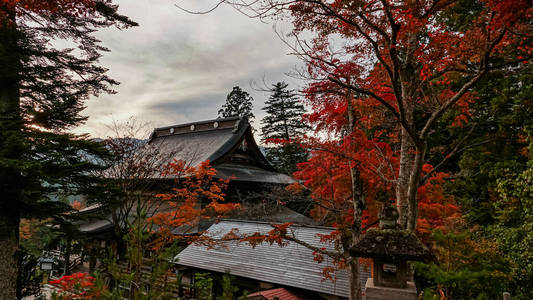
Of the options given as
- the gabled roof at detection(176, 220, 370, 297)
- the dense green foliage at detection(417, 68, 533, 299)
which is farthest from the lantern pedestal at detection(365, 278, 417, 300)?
the gabled roof at detection(176, 220, 370, 297)

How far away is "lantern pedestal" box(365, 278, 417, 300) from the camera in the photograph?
3429 mm

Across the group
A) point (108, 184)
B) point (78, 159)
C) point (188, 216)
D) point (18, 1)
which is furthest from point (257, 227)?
point (18, 1)

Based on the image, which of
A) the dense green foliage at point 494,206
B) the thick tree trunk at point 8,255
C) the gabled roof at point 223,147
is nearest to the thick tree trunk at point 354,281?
the dense green foliage at point 494,206

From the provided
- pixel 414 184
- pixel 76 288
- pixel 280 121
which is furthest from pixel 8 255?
pixel 280 121

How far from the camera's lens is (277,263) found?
31.3 feet

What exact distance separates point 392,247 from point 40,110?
342 inches

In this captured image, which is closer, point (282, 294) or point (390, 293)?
point (390, 293)

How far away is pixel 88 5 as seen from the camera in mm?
7672

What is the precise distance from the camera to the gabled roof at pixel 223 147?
1684 centimetres

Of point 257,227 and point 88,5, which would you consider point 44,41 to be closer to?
point 88,5

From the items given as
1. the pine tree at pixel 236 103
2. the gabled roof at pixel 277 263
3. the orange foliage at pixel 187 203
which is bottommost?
the gabled roof at pixel 277 263

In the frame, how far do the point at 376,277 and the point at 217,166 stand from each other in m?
13.8

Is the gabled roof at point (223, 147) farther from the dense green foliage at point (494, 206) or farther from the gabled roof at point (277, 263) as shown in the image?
the dense green foliage at point (494, 206)

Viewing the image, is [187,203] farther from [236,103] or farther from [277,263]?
[236,103]
